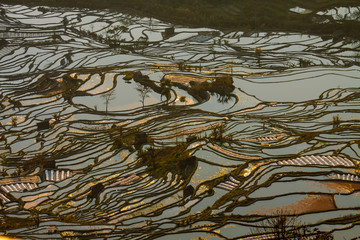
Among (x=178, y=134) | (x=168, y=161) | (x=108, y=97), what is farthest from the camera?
(x=108, y=97)

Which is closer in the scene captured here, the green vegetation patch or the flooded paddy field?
the flooded paddy field

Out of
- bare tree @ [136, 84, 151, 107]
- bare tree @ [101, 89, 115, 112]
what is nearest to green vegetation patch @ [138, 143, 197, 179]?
bare tree @ [136, 84, 151, 107]

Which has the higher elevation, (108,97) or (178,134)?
(108,97)

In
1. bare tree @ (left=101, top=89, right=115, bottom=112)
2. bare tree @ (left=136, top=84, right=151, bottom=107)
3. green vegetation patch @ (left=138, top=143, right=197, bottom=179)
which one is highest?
bare tree @ (left=136, top=84, right=151, bottom=107)

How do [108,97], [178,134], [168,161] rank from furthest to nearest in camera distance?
1. [108,97]
2. [178,134]
3. [168,161]

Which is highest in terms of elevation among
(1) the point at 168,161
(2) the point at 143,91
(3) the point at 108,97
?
(2) the point at 143,91

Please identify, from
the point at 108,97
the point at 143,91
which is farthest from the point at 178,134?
the point at 108,97

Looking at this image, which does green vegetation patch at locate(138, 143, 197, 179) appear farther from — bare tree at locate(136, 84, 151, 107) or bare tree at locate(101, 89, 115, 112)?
bare tree at locate(101, 89, 115, 112)

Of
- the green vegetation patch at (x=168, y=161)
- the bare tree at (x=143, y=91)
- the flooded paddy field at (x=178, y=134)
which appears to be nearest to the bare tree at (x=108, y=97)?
the flooded paddy field at (x=178, y=134)

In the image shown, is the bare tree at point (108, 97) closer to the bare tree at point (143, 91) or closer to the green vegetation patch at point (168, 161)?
the bare tree at point (143, 91)

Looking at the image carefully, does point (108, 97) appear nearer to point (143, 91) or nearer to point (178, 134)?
point (143, 91)
